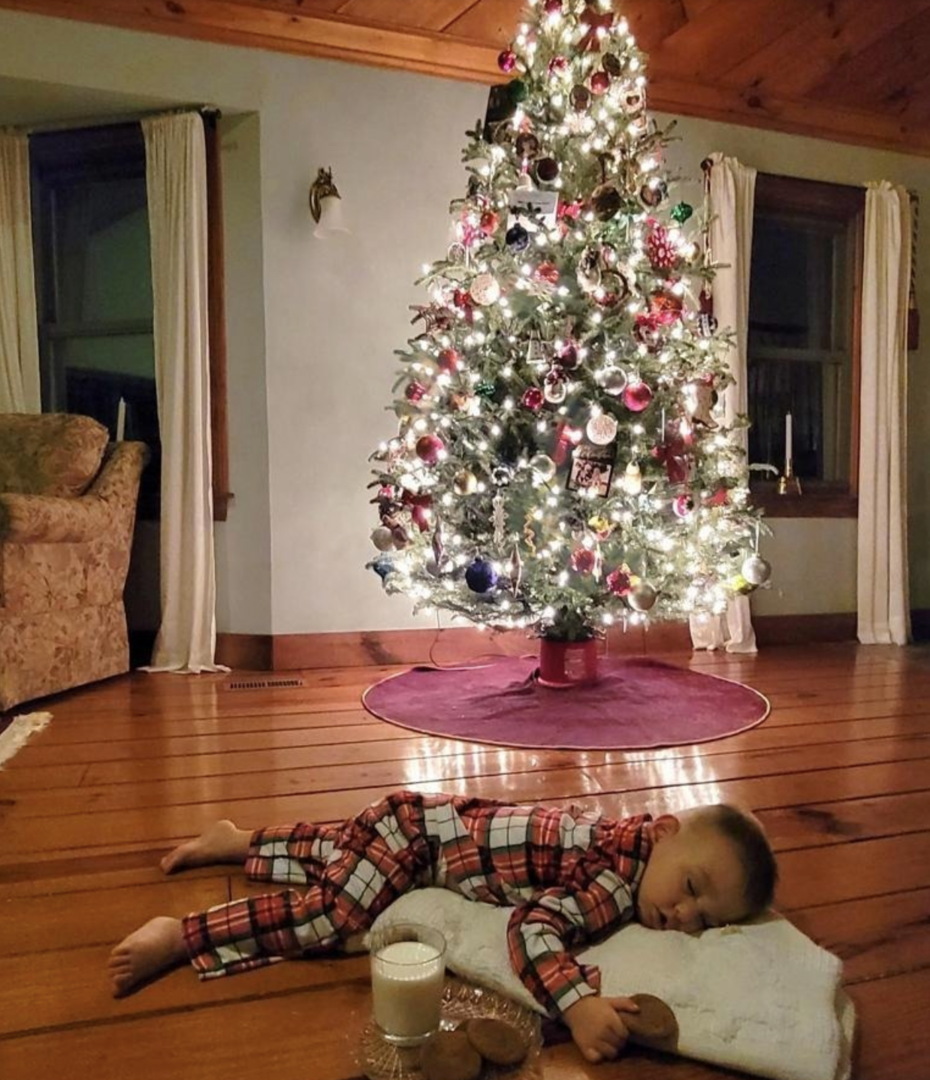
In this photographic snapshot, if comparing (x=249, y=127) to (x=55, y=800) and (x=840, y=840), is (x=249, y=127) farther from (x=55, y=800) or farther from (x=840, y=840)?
(x=840, y=840)

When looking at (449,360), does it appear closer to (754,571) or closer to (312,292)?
(312,292)

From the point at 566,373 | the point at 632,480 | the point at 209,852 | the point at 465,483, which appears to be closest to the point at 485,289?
the point at 566,373

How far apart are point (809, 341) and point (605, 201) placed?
73.4 inches

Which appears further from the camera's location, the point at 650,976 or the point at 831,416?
the point at 831,416

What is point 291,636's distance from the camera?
3.41m

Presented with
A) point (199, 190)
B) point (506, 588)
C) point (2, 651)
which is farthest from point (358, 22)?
Result: point (2, 651)

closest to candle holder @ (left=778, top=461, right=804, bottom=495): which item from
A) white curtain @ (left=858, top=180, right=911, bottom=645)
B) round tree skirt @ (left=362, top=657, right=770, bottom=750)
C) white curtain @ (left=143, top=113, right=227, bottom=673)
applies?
white curtain @ (left=858, top=180, right=911, bottom=645)

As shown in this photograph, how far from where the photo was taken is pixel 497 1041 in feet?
3.53

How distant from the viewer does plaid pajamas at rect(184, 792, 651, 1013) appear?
128 cm

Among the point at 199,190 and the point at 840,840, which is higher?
the point at 199,190

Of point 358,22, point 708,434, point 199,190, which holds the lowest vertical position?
point 708,434

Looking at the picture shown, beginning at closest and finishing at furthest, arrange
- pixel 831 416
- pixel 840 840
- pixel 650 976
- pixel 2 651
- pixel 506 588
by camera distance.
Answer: pixel 650 976
pixel 840 840
pixel 2 651
pixel 506 588
pixel 831 416

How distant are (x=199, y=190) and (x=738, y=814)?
2.94 meters

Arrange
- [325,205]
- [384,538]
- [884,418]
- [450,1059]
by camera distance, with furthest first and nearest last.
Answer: [884,418] < [325,205] < [384,538] < [450,1059]
